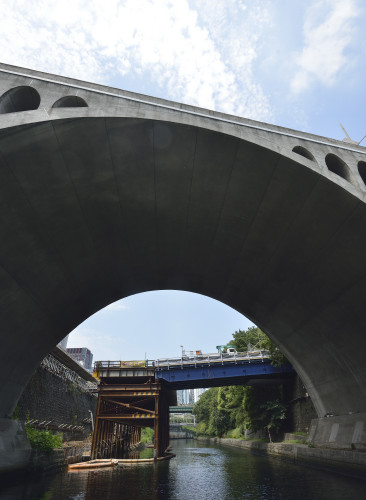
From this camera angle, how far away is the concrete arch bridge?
11.0 meters

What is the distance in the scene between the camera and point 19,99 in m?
11.5

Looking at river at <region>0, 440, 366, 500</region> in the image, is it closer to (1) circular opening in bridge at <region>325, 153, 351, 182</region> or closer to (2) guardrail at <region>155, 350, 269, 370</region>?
(1) circular opening in bridge at <region>325, 153, 351, 182</region>

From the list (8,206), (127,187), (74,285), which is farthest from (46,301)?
(127,187)

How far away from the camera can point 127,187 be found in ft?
44.7

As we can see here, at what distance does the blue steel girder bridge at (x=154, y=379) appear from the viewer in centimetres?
3084

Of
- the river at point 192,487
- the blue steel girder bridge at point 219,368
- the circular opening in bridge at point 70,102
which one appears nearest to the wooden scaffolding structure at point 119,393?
the blue steel girder bridge at point 219,368

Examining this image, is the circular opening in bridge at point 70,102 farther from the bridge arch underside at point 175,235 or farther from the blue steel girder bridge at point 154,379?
the blue steel girder bridge at point 154,379

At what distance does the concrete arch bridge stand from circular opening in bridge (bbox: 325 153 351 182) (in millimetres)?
98

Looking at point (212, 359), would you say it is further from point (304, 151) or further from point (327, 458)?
point (304, 151)

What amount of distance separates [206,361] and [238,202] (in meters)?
27.2

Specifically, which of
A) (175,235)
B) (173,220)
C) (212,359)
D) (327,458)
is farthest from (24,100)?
(212,359)

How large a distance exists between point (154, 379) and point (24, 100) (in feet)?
96.6

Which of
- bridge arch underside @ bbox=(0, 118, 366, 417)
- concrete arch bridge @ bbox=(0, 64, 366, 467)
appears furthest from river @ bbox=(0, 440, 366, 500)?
bridge arch underside @ bbox=(0, 118, 366, 417)

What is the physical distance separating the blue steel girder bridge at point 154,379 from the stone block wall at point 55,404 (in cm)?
452
